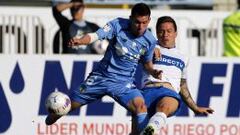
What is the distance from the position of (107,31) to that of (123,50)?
342 mm

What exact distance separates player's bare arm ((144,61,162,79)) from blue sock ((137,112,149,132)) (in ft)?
1.71

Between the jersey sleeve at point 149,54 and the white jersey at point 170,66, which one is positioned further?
the white jersey at point 170,66

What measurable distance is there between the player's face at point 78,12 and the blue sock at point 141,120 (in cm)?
423

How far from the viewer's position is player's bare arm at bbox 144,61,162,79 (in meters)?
15.2

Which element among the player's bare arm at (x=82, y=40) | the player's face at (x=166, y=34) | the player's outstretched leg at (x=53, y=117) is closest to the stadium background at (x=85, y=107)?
the player's outstretched leg at (x=53, y=117)

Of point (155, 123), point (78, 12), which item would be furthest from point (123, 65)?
point (78, 12)

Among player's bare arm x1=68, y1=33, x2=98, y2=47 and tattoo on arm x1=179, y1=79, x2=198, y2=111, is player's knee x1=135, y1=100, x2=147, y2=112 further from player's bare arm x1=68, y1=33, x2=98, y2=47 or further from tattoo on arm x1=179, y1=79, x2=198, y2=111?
player's bare arm x1=68, y1=33, x2=98, y2=47

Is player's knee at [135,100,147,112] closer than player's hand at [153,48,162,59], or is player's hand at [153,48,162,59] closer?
player's knee at [135,100,147,112]

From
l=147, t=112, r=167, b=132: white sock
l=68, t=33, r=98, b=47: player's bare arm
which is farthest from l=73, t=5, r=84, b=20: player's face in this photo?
l=147, t=112, r=167, b=132: white sock

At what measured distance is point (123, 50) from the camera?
607 inches

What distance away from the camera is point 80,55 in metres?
17.7

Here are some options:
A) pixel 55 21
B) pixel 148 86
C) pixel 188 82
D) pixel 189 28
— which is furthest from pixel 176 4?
pixel 148 86

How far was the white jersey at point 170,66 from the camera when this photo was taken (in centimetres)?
1565

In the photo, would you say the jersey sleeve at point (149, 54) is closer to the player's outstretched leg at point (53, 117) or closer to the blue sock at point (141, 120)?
the blue sock at point (141, 120)
